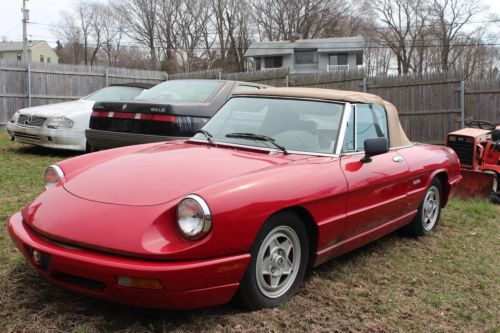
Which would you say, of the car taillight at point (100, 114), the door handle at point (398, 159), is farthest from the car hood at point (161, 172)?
the car taillight at point (100, 114)

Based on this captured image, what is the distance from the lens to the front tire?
9.74 ft

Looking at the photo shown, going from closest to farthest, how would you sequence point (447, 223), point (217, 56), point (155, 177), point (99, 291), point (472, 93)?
1. point (99, 291)
2. point (155, 177)
3. point (447, 223)
4. point (472, 93)
5. point (217, 56)

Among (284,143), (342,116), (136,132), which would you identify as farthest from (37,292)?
(136,132)

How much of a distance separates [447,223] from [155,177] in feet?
13.4

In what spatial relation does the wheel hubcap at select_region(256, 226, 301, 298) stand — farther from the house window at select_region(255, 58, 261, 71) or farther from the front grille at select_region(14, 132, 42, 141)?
the house window at select_region(255, 58, 261, 71)

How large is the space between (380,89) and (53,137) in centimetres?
813

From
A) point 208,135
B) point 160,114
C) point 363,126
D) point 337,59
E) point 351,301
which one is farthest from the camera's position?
point 337,59

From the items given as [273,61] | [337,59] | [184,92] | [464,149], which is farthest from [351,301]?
[273,61]

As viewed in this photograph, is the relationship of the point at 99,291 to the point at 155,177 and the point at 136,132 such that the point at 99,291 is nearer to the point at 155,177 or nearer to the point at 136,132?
the point at 155,177

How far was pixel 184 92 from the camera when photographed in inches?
287

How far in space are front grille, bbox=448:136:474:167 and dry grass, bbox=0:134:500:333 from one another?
118 inches

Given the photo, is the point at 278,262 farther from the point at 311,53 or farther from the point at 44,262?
the point at 311,53

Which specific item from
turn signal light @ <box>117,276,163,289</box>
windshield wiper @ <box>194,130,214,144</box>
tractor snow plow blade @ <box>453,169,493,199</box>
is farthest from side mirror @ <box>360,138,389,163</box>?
tractor snow plow blade @ <box>453,169,493,199</box>

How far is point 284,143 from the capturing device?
3.91m
